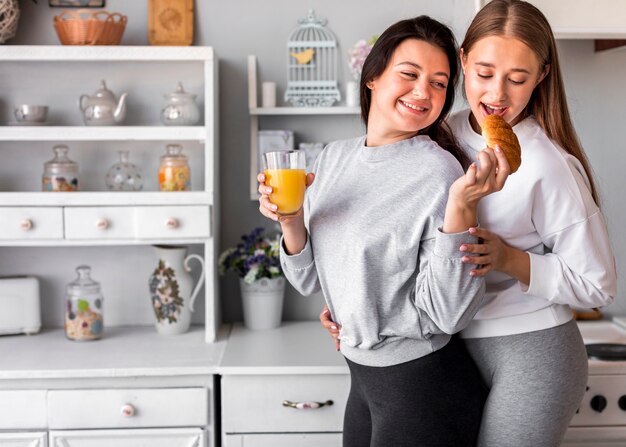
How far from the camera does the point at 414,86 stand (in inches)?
62.0

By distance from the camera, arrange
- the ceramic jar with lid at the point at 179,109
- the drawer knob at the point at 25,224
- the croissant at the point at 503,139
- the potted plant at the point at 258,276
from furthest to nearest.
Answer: the potted plant at the point at 258,276
the ceramic jar with lid at the point at 179,109
the drawer knob at the point at 25,224
the croissant at the point at 503,139

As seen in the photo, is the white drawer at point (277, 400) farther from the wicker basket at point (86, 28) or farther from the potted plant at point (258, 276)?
the wicker basket at point (86, 28)

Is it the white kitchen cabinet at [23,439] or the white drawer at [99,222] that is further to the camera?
the white drawer at [99,222]

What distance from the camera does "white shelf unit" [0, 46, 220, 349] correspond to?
8.30 ft

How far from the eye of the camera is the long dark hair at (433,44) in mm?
1589

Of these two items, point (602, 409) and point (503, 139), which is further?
point (602, 409)

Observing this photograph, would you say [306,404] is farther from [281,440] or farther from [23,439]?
[23,439]

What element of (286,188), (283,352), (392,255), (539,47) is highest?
(539,47)

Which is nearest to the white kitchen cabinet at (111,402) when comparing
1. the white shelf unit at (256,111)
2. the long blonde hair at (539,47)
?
the white shelf unit at (256,111)

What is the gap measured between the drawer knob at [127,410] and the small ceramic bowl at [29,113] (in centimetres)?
93

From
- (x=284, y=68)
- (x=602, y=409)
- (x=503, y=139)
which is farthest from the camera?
(x=284, y=68)

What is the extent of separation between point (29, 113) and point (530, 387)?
1.76 metres

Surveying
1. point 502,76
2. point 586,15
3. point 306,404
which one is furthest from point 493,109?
point 306,404

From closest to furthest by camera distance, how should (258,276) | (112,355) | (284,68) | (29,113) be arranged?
1. (112,355)
2. (29,113)
3. (258,276)
4. (284,68)
